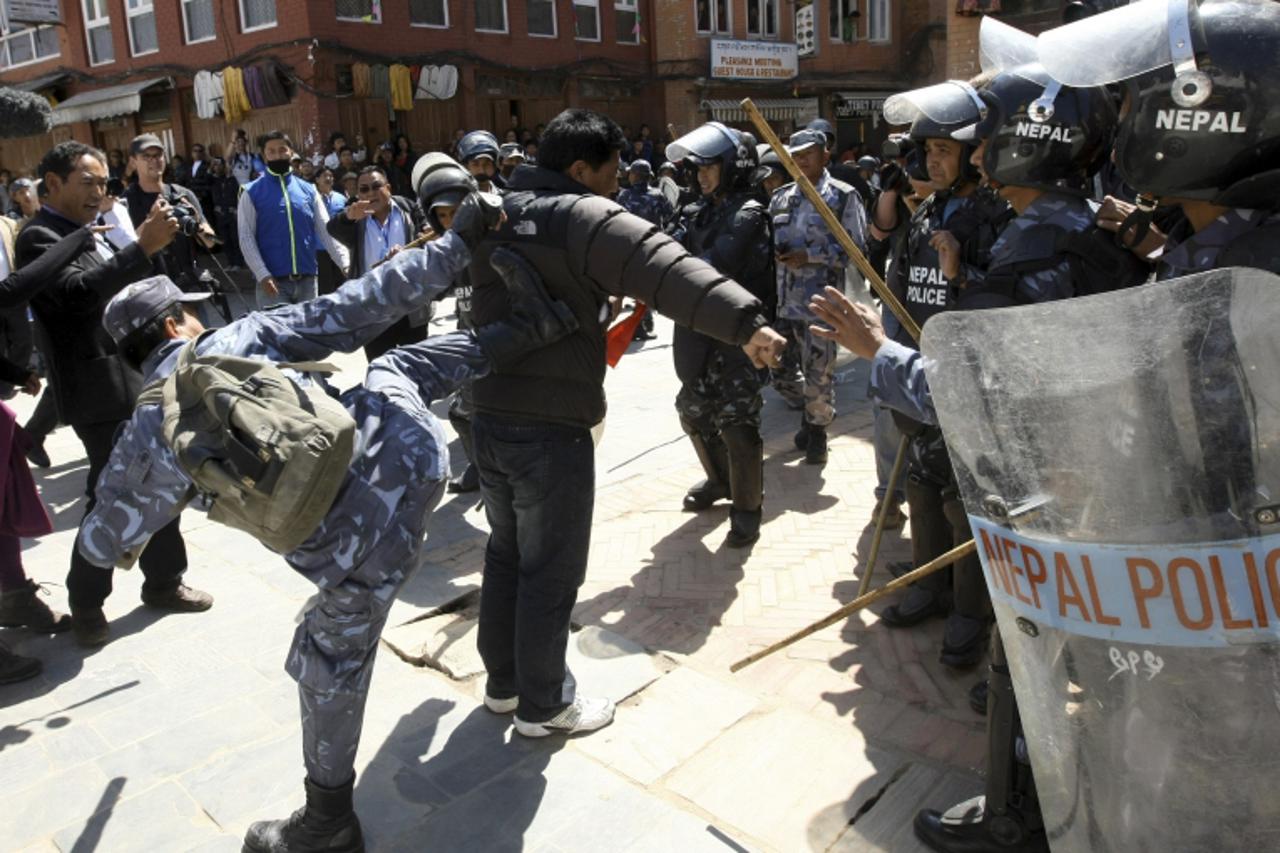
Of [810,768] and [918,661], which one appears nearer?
[810,768]

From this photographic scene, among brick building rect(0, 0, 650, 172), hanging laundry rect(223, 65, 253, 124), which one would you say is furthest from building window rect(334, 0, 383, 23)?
hanging laundry rect(223, 65, 253, 124)

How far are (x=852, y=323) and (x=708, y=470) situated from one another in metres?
2.90

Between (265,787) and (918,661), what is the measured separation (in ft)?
7.57

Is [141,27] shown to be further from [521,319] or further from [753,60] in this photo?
[521,319]

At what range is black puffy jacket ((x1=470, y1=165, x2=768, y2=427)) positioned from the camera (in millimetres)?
2605

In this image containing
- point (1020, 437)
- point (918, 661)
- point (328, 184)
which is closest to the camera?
point (1020, 437)

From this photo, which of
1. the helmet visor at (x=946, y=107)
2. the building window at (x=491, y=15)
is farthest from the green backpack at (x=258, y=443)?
the building window at (x=491, y=15)

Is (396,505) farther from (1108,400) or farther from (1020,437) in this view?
(1108,400)

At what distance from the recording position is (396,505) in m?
2.41

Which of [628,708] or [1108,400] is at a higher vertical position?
[1108,400]

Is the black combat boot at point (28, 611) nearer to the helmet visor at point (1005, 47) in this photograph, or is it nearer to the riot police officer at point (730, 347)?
the riot police officer at point (730, 347)

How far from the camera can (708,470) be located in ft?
16.9

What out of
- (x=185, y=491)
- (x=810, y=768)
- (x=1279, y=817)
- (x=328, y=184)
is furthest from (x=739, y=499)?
(x=328, y=184)

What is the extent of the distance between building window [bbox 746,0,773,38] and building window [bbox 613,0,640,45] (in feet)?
10.8
